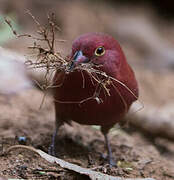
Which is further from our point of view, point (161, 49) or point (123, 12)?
point (123, 12)

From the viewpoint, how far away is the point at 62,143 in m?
4.07

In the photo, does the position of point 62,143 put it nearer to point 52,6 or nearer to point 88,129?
point 88,129

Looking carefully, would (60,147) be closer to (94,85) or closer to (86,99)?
(86,99)

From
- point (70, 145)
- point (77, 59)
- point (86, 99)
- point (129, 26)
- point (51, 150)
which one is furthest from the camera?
point (129, 26)

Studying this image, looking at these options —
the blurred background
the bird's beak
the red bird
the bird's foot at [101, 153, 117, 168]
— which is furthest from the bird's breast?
the blurred background

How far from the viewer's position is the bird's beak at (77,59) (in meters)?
3.12

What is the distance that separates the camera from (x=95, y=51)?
3.31m

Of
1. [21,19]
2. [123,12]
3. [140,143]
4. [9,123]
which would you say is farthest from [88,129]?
[123,12]

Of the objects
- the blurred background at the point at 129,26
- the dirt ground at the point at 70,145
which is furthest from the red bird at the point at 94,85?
the blurred background at the point at 129,26

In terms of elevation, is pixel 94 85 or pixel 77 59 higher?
pixel 77 59

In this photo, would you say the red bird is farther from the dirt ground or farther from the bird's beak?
the dirt ground

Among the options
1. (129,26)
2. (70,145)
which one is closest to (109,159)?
(70,145)

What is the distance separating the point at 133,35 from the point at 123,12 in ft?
3.68

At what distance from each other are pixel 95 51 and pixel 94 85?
290 millimetres
